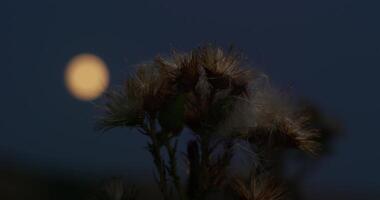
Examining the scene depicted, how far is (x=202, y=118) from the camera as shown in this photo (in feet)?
28.3

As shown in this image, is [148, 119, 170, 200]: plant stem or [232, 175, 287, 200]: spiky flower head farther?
[148, 119, 170, 200]: plant stem

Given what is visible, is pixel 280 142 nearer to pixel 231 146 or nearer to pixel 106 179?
pixel 231 146

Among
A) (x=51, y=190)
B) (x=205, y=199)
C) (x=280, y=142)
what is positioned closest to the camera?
(x=205, y=199)

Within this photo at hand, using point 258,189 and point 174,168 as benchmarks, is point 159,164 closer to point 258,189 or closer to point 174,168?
point 174,168

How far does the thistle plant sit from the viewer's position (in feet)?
27.9

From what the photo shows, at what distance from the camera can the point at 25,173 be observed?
2998 cm

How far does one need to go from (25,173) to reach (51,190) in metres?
2.48

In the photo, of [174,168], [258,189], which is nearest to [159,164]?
[174,168]

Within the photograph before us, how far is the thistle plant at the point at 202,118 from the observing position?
27.9ft

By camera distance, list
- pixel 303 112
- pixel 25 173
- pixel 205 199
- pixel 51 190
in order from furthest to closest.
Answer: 1. pixel 25 173
2. pixel 51 190
3. pixel 303 112
4. pixel 205 199

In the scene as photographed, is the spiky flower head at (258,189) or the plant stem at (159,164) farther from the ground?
the plant stem at (159,164)

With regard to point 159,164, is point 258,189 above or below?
below

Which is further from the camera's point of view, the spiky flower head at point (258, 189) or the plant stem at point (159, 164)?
the plant stem at point (159, 164)

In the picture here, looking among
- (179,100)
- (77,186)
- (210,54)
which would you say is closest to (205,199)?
(179,100)
